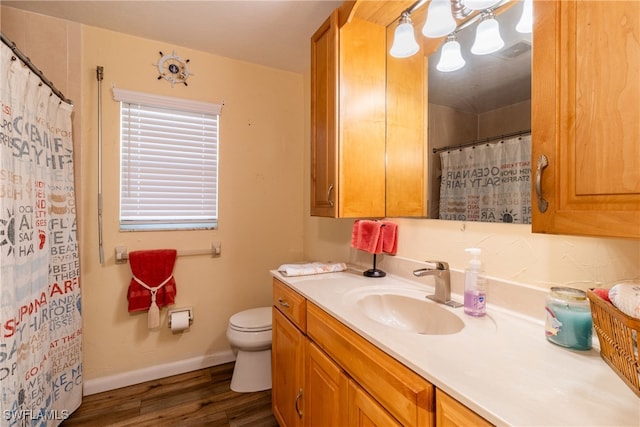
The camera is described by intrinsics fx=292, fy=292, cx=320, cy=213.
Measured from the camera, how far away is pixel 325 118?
152 centimetres

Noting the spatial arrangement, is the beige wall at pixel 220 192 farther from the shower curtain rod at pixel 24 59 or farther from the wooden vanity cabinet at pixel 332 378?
the wooden vanity cabinet at pixel 332 378

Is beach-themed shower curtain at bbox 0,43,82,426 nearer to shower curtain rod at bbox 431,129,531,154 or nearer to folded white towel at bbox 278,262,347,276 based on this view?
folded white towel at bbox 278,262,347,276

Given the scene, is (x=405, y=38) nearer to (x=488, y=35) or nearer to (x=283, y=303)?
(x=488, y=35)

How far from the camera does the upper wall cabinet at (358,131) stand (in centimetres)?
144

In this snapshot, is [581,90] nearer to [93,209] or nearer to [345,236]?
[345,236]

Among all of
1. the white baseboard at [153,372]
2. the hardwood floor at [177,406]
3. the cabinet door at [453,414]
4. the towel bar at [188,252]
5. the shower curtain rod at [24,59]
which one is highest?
the shower curtain rod at [24,59]

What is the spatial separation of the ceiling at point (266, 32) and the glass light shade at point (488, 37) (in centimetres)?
2

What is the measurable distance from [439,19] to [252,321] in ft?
6.43

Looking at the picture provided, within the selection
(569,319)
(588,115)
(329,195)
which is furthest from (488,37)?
(569,319)

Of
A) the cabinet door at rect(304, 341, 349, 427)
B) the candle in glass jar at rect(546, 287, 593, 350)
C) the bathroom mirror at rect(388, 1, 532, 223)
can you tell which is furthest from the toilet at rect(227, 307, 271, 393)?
the candle in glass jar at rect(546, 287, 593, 350)

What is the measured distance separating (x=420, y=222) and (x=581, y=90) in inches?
34.0

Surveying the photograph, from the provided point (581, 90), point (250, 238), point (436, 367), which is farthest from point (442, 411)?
point (250, 238)

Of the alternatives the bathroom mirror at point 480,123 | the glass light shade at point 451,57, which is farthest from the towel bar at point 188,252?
the glass light shade at point 451,57

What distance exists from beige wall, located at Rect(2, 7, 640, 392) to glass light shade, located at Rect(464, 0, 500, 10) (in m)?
0.84
